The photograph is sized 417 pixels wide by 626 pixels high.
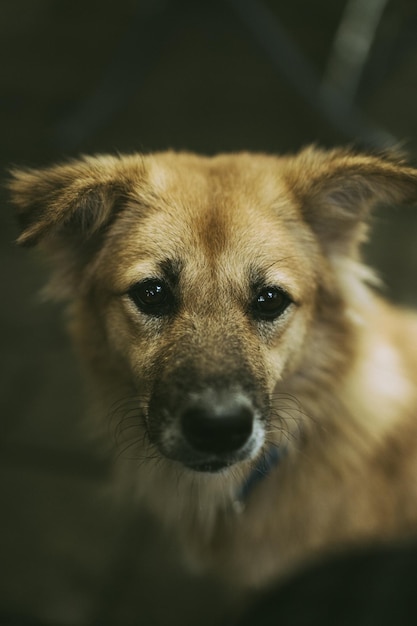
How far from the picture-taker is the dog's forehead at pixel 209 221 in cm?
177

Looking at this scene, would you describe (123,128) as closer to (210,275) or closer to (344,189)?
(344,189)

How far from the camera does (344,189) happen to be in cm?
191

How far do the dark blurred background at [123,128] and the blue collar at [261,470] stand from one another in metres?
0.81

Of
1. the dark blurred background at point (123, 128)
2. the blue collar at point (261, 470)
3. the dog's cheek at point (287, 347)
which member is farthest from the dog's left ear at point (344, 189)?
the dark blurred background at point (123, 128)

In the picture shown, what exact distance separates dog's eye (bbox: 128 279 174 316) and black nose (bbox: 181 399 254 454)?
36 cm

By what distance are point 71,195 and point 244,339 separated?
0.63 metres

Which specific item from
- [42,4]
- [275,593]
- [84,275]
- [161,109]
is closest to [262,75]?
[161,109]

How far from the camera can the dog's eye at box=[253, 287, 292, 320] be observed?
1819mm

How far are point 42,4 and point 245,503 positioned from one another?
5333mm

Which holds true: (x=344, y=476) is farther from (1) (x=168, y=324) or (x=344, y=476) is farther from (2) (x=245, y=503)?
(1) (x=168, y=324)

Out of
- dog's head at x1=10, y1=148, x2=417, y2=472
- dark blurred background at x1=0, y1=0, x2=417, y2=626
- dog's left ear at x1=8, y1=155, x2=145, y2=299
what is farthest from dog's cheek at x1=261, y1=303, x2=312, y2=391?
dark blurred background at x1=0, y1=0, x2=417, y2=626

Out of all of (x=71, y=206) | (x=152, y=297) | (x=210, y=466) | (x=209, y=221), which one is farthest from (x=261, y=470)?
(x=71, y=206)

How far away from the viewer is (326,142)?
4285mm

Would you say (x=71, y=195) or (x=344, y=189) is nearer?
(x=71, y=195)
